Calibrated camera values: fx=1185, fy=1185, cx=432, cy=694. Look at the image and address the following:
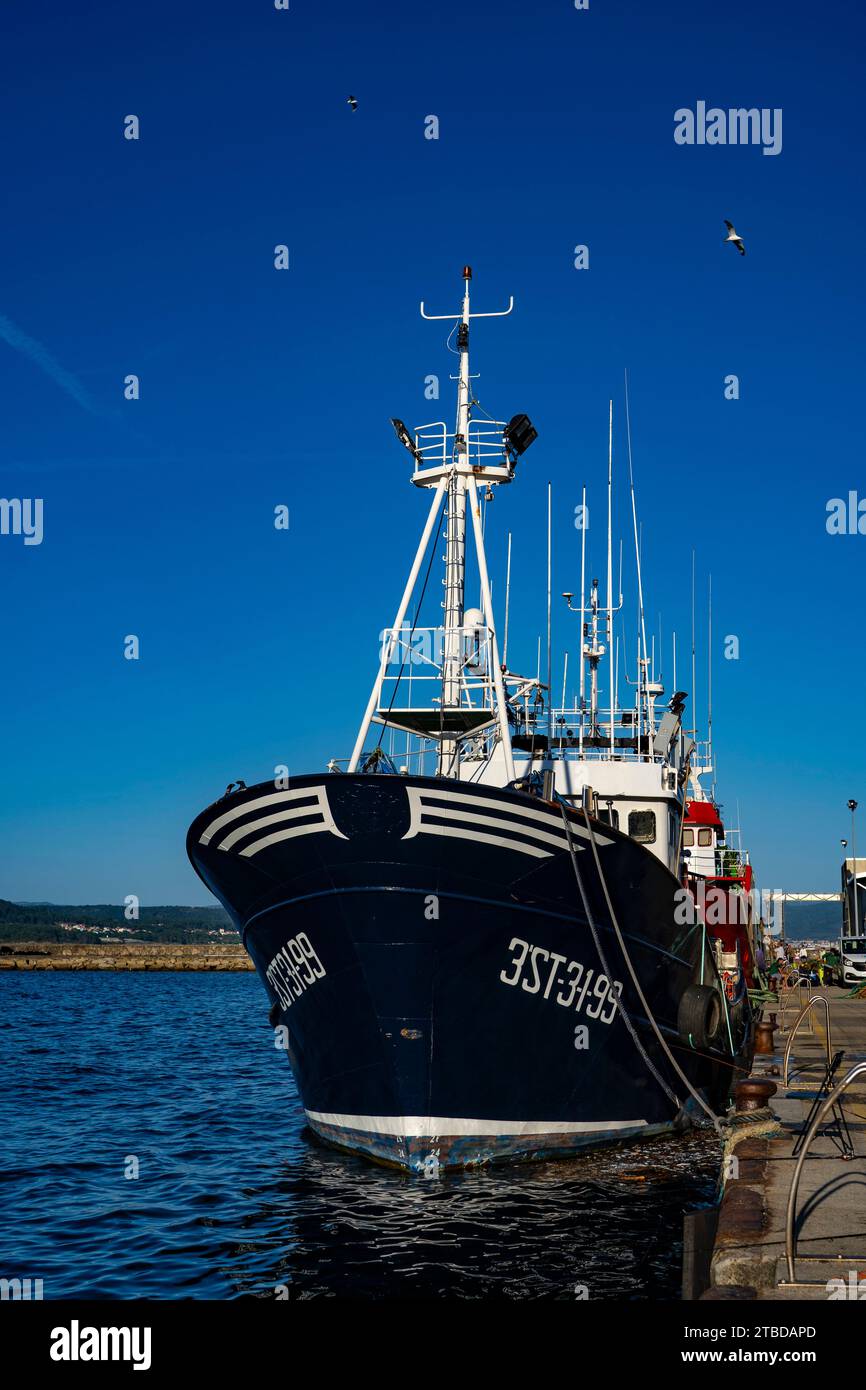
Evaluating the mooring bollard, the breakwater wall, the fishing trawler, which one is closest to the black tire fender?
the fishing trawler

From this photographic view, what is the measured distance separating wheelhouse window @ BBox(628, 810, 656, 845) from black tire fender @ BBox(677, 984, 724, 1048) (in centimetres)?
257

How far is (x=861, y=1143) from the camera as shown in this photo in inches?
476

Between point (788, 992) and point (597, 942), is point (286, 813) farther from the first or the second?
point (788, 992)

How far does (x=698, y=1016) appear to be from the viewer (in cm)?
1792

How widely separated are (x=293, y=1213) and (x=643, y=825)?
897 centimetres

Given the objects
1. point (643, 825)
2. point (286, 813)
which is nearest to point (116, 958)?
point (643, 825)

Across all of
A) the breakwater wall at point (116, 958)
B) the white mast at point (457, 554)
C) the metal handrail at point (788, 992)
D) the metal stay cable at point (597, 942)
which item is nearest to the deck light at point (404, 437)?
the white mast at point (457, 554)

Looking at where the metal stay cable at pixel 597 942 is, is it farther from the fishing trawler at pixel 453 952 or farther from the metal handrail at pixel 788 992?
the metal handrail at pixel 788 992

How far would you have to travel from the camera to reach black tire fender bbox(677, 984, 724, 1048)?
17.7 metres

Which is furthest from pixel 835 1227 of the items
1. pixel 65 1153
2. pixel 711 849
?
pixel 711 849

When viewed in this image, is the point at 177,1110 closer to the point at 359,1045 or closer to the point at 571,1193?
the point at 359,1045

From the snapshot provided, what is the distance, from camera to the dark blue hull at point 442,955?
1388 centimetres

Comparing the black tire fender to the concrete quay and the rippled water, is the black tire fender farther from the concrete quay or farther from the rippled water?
the concrete quay
